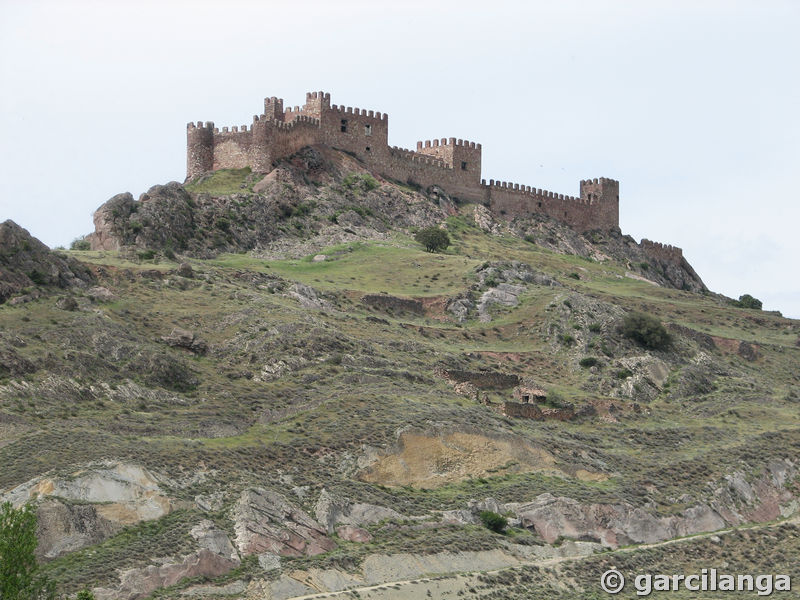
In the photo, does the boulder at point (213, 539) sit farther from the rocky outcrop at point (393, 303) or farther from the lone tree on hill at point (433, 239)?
the lone tree on hill at point (433, 239)

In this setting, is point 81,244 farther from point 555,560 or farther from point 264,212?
point 555,560

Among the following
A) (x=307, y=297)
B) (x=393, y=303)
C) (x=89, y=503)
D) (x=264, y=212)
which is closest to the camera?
(x=89, y=503)

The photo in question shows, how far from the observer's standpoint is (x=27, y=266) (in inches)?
2923

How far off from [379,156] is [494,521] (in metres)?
55.2

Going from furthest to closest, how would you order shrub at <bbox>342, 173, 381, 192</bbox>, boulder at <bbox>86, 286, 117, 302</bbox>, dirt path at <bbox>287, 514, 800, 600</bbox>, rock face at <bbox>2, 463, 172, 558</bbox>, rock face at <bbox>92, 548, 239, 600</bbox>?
shrub at <bbox>342, 173, 381, 192</bbox>, boulder at <bbox>86, 286, 117, 302</bbox>, dirt path at <bbox>287, 514, 800, 600</bbox>, rock face at <bbox>2, 463, 172, 558</bbox>, rock face at <bbox>92, 548, 239, 600</bbox>

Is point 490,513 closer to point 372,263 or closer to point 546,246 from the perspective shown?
point 372,263

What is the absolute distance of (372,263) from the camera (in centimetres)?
9562

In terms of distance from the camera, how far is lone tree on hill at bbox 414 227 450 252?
101625mm

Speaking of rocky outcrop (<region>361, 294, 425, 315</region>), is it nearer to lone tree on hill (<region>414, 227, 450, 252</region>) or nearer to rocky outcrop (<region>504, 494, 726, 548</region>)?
lone tree on hill (<region>414, 227, 450, 252</region>)

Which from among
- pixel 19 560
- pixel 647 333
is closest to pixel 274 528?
pixel 19 560

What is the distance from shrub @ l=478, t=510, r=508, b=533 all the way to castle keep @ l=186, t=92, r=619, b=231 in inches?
1862

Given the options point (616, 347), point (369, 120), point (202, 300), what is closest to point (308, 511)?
point (202, 300)

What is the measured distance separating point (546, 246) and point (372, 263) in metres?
23.7

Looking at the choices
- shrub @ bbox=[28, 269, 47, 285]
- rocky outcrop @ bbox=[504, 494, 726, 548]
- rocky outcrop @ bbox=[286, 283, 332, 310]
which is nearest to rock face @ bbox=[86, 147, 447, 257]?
rocky outcrop @ bbox=[286, 283, 332, 310]
